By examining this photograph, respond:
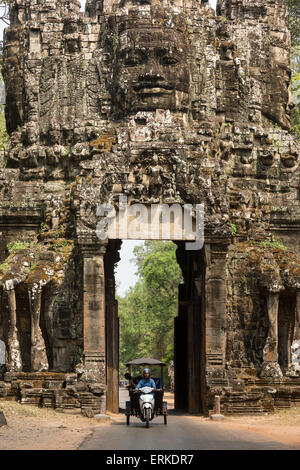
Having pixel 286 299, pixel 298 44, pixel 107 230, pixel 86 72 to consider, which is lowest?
pixel 286 299

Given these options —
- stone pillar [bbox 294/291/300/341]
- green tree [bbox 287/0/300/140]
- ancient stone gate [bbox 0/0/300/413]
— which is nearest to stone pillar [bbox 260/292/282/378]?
ancient stone gate [bbox 0/0/300/413]

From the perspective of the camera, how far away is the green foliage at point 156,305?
5590 cm

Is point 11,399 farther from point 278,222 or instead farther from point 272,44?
point 272,44

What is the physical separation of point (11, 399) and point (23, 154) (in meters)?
7.09

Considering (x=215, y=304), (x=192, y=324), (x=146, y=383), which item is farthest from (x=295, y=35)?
(x=146, y=383)

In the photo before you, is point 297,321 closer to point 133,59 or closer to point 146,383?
point 146,383

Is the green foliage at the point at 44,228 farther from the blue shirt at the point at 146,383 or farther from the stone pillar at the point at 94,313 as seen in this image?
the blue shirt at the point at 146,383

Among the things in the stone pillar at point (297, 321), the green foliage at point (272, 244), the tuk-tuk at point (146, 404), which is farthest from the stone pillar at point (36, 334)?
the stone pillar at point (297, 321)

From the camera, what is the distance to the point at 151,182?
82.4 ft

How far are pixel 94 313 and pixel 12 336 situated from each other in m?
2.15

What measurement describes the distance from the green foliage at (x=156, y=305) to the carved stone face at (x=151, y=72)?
25480 mm

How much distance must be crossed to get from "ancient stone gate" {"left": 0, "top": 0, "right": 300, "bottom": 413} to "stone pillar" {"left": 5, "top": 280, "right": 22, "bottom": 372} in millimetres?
38

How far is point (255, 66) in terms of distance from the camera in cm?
2895
